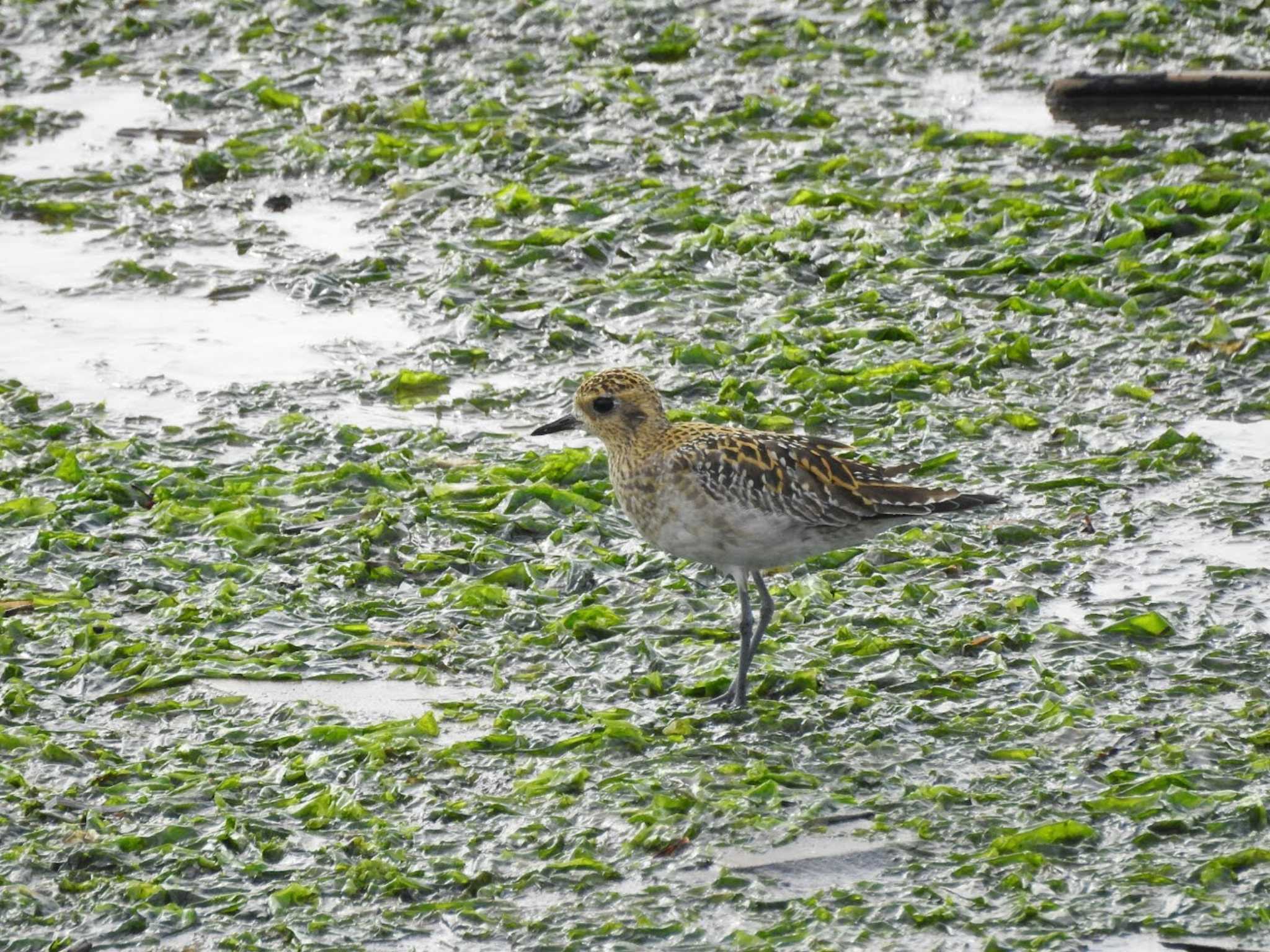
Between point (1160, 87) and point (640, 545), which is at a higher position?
point (1160, 87)

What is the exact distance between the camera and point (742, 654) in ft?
22.4

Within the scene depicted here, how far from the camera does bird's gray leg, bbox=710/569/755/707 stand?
680 cm

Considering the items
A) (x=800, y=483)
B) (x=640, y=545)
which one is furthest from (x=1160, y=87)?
(x=800, y=483)

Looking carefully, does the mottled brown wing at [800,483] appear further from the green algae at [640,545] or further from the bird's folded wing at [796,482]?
the green algae at [640,545]

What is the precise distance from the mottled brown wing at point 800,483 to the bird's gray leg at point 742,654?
0.39 metres

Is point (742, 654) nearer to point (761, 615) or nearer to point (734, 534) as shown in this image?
point (761, 615)

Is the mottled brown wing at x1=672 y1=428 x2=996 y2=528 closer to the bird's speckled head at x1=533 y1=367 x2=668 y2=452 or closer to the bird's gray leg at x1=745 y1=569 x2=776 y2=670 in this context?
the bird's speckled head at x1=533 y1=367 x2=668 y2=452

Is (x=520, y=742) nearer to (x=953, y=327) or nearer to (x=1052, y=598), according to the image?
(x=1052, y=598)

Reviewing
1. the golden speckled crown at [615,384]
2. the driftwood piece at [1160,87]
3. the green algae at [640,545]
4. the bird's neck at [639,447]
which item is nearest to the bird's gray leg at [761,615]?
the green algae at [640,545]

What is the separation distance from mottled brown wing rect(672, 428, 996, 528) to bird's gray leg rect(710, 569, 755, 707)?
1.28 ft

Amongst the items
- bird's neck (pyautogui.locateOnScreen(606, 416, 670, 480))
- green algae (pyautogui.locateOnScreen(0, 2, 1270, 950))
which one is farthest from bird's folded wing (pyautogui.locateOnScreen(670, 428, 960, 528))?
green algae (pyautogui.locateOnScreen(0, 2, 1270, 950))

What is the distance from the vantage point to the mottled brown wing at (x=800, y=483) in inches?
266

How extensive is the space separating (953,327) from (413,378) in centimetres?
290

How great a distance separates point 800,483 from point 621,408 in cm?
83
